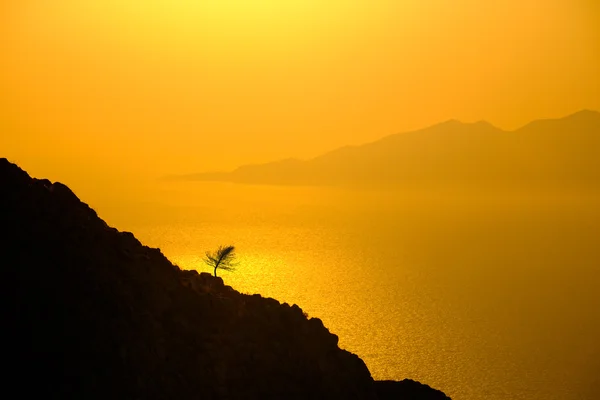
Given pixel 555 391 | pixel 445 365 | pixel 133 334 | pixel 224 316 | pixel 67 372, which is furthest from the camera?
pixel 445 365

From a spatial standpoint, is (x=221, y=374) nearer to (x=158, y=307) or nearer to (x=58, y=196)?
(x=158, y=307)

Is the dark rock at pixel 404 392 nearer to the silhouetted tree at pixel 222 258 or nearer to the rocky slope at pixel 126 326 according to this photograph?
the rocky slope at pixel 126 326

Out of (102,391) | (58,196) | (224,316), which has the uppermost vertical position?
(58,196)

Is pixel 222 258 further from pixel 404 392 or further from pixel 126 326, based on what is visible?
pixel 404 392

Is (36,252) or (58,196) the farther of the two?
(58,196)

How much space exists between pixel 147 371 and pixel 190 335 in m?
4.80

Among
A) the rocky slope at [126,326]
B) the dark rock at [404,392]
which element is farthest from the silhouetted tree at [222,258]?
the dark rock at [404,392]

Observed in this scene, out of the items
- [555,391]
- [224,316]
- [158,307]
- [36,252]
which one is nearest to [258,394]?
[224,316]

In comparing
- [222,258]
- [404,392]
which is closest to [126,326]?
[222,258]

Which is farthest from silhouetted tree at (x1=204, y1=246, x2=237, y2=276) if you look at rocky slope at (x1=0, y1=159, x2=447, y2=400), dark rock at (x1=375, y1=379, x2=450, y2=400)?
dark rock at (x1=375, y1=379, x2=450, y2=400)

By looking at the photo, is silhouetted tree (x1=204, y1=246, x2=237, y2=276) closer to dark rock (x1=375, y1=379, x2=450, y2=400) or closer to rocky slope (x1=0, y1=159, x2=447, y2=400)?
rocky slope (x1=0, y1=159, x2=447, y2=400)

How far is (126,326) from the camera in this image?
42500 millimetres

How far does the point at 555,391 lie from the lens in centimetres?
16200

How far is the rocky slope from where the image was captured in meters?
40.1
